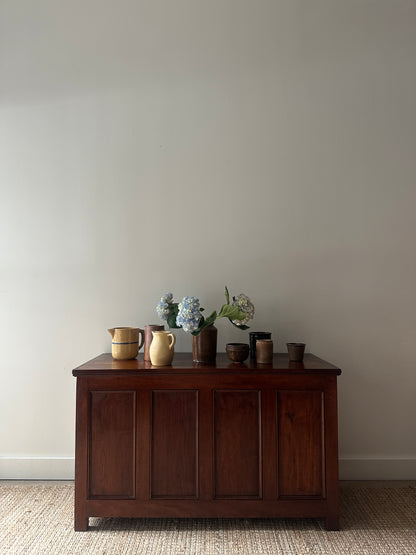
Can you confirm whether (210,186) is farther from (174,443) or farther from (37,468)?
(37,468)

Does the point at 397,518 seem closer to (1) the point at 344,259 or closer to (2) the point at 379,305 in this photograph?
(2) the point at 379,305

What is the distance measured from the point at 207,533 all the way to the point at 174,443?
421 mm

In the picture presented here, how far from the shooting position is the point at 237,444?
75.4 inches

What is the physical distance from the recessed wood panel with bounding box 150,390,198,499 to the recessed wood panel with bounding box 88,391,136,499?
10 centimetres

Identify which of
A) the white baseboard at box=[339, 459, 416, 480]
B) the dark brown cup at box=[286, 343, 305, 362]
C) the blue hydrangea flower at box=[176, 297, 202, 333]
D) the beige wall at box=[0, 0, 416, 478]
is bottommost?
the white baseboard at box=[339, 459, 416, 480]

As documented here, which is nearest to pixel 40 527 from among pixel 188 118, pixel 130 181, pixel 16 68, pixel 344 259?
pixel 130 181

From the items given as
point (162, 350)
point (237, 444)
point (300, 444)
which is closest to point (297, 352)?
point (300, 444)

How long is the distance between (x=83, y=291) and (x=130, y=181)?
2.35 feet

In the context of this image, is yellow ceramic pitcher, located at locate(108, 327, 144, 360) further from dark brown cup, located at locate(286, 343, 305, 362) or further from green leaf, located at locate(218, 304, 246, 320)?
dark brown cup, located at locate(286, 343, 305, 362)

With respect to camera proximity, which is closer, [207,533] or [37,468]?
[207,533]

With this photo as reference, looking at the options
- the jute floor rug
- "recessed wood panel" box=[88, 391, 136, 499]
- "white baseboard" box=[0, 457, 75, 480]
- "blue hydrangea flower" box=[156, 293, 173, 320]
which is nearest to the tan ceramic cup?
"blue hydrangea flower" box=[156, 293, 173, 320]

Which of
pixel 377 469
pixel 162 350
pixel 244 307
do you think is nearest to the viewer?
pixel 162 350

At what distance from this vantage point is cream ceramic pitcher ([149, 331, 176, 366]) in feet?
6.52

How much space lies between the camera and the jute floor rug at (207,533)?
5.75ft
